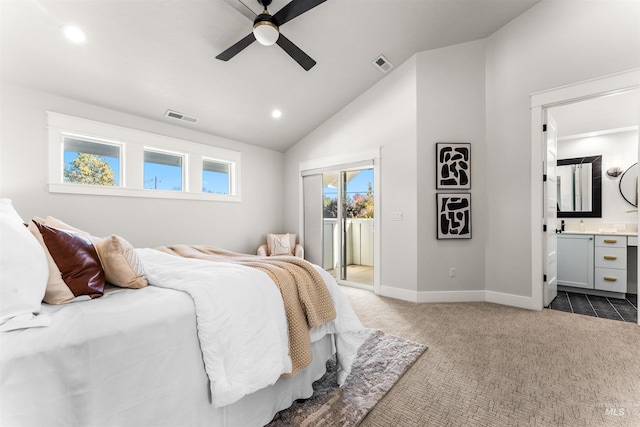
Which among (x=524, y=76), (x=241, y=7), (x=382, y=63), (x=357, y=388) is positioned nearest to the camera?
(x=357, y=388)

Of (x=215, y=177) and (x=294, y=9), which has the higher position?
(x=294, y=9)

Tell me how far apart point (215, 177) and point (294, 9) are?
2998 mm

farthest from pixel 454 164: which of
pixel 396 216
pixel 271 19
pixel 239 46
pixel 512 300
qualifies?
pixel 239 46

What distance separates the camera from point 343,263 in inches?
184

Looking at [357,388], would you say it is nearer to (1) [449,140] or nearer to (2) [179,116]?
(1) [449,140]

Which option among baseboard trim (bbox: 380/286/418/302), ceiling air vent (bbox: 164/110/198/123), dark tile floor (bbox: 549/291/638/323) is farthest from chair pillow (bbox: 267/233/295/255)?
dark tile floor (bbox: 549/291/638/323)

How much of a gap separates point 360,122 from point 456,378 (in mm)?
3467

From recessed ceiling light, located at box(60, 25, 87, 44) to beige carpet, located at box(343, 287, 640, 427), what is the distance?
368cm

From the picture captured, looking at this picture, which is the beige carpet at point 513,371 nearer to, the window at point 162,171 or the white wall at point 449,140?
the white wall at point 449,140

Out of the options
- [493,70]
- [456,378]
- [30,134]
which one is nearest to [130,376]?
[456,378]

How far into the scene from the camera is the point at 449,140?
364 cm

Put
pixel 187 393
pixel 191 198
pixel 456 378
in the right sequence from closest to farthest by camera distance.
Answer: pixel 187 393, pixel 456 378, pixel 191 198

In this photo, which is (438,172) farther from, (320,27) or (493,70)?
(320,27)

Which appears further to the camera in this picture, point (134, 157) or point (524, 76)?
point (134, 157)
